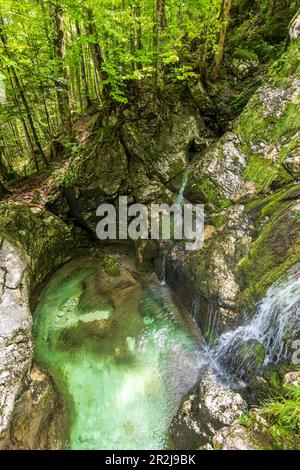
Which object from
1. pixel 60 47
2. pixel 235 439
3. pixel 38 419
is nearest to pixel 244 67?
pixel 60 47

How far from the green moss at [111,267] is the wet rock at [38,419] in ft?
11.5

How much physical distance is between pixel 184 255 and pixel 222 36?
673 centimetres

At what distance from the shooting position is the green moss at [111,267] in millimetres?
8227

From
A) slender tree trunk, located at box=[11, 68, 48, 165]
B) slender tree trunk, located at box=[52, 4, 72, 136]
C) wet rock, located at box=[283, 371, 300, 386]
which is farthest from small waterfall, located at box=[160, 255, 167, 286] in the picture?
slender tree trunk, located at box=[11, 68, 48, 165]

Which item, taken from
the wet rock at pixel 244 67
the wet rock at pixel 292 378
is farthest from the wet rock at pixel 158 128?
the wet rock at pixel 292 378

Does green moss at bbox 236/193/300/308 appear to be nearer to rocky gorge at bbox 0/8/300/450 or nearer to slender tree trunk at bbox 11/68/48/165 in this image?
rocky gorge at bbox 0/8/300/450

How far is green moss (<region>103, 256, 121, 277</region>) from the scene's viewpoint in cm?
823

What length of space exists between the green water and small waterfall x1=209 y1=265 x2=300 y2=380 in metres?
0.93

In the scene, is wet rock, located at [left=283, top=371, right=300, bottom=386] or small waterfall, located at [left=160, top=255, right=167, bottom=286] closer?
wet rock, located at [left=283, top=371, right=300, bottom=386]

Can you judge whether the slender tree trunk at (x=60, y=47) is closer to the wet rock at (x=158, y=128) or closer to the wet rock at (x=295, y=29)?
the wet rock at (x=158, y=128)

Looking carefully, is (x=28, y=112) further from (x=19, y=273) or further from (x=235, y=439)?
(x=235, y=439)

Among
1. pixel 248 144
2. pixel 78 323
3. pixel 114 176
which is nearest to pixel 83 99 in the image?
pixel 114 176

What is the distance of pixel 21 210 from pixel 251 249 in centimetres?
615

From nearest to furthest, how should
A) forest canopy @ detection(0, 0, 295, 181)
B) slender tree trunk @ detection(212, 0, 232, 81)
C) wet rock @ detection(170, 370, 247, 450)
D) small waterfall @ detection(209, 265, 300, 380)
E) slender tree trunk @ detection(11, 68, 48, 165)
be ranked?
small waterfall @ detection(209, 265, 300, 380), wet rock @ detection(170, 370, 247, 450), forest canopy @ detection(0, 0, 295, 181), slender tree trunk @ detection(212, 0, 232, 81), slender tree trunk @ detection(11, 68, 48, 165)
